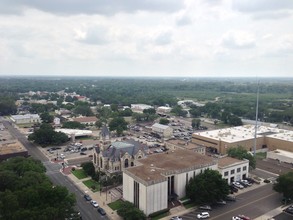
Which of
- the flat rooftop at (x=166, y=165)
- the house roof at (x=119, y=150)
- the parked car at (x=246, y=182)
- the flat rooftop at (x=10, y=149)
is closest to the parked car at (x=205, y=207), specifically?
the flat rooftop at (x=166, y=165)

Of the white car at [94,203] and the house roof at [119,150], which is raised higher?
the house roof at [119,150]

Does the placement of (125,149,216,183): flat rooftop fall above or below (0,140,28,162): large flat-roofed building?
above

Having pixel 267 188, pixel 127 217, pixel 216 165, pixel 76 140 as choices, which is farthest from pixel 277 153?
pixel 76 140

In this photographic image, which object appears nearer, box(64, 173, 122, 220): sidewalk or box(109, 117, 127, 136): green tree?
box(64, 173, 122, 220): sidewalk

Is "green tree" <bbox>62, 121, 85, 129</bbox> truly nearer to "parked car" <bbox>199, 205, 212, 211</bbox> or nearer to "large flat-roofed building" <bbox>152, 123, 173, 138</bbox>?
"large flat-roofed building" <bbox>152, 123, 173, 138</bbox>

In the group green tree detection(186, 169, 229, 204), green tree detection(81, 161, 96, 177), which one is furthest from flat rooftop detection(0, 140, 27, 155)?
green tree detection(186, 169, 229, 204)

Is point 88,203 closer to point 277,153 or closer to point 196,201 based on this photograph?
point 196,201

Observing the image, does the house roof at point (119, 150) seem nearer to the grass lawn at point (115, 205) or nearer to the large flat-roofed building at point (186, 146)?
the grass lawn at point (115, 205)
